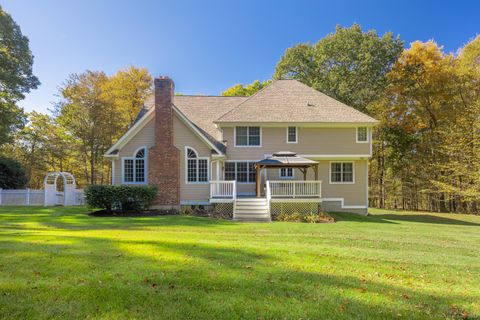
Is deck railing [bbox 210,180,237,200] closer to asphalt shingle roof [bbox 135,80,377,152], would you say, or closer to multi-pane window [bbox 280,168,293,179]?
asphalt shingle roof [bbox 135,80,377,152]

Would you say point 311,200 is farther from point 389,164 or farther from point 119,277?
point 389,164

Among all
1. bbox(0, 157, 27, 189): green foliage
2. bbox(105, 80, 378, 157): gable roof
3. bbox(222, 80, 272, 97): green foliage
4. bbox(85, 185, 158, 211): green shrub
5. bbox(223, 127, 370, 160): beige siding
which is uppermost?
bbox(222, 80, 272, 97): green foliage

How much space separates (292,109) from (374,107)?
12.3m

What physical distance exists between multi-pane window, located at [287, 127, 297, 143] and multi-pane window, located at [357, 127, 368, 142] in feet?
13.1

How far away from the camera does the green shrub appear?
13930 mm

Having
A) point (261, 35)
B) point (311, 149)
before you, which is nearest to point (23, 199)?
point (311, 149)

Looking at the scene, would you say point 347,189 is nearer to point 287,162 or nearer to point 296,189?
point 296,189

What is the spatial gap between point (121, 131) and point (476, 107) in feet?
100

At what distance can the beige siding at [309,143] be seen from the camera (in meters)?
17.9

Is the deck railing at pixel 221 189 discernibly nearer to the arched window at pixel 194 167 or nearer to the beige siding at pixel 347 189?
the arched window at pixel 194 167

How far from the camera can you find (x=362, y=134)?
59.6ft

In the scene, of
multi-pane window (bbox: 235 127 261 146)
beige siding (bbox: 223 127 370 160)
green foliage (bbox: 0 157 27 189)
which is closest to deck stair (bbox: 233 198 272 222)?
beige siding (bbox: 223 127 370 160)

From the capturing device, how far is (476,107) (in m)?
20.6

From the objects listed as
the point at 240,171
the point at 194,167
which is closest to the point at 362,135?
the point at 240,171
